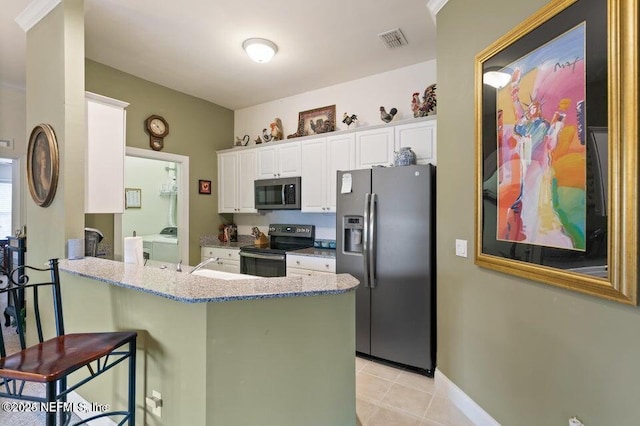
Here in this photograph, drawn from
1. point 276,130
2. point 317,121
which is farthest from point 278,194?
point 317,121

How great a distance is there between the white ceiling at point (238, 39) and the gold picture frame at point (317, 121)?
0.34 meters

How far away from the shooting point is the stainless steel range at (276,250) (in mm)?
3732

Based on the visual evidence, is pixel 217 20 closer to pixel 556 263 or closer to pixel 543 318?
pixel 556 263

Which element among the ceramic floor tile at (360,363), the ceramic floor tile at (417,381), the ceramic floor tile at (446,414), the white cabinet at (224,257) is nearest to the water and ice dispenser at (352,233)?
the ceramic floor tile at (360,363)

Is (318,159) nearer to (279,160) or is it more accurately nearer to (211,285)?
(279,160)

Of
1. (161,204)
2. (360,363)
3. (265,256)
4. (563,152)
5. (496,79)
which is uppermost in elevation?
(496,79)

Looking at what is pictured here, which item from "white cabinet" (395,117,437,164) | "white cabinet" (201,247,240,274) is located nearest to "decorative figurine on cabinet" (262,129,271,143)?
"white cabinet" (201,247,240,274)

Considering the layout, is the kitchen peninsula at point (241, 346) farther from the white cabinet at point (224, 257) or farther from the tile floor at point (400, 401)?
the white cabinet at point (224, 257)

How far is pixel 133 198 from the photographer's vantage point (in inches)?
205

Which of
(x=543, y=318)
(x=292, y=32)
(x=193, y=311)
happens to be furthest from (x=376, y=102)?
(x=193, y=311)

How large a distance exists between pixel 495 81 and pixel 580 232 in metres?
1.02

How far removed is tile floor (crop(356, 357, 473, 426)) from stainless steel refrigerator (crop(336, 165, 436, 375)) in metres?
0.15

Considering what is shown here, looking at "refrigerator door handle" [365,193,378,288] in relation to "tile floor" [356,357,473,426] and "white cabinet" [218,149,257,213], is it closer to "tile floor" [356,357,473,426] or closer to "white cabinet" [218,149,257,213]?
"tile floor" [356,357,473,426]

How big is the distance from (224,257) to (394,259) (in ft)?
8.13
